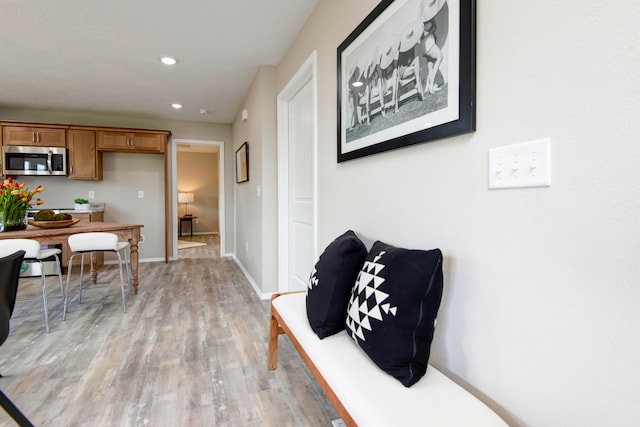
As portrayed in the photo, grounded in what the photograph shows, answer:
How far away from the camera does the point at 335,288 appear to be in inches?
49.9

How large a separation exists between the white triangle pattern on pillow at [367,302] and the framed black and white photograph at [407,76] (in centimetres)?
51

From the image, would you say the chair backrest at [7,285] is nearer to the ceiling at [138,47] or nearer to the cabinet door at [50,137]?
the ceiling at [138,47]

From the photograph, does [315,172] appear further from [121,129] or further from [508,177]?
[121,129]

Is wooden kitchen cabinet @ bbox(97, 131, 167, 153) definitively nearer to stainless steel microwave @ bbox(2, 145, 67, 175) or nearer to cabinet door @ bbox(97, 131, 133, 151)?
cabinet door @ bbox(97, 131, 133, 151)

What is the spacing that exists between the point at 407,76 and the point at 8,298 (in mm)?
1944

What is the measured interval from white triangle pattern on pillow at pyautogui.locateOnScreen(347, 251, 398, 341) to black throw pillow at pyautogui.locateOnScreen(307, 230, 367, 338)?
0.07 m

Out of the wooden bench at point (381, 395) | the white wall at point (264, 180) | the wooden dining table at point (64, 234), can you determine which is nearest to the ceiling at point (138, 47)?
the white wall at point (264, 180)

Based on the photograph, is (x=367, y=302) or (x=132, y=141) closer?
(x=367, y=302)

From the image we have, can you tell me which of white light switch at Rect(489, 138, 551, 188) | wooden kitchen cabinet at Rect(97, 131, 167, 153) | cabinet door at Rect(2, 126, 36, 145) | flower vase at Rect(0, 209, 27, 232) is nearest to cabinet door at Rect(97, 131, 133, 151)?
wooden kitchen cabinet at Rect(97, 131, 167, 153)

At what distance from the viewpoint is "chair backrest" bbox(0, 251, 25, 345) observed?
4.26ft

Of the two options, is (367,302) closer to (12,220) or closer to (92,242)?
(92,242)

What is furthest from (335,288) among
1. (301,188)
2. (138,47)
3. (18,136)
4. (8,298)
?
(18,136)

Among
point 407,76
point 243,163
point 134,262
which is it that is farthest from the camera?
point 243,163

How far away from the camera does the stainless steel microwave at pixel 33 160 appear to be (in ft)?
13.5
